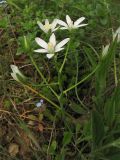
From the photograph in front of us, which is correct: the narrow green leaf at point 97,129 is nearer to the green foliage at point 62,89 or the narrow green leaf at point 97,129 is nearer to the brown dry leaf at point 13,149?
the green foliage at point 62,89

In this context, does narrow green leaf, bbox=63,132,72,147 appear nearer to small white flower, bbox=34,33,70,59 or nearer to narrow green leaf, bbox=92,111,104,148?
narrow green leaf, bbox=92,111,104,148

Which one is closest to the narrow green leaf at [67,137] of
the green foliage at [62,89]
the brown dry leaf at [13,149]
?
the green foliage at [62,89]

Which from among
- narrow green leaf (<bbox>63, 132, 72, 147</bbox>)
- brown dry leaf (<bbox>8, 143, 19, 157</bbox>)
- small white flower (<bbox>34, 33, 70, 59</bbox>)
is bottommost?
brown dry leaf (<bbox>8, 143, 19, 157</bbox>)

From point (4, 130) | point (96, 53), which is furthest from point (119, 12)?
point (4, 130)

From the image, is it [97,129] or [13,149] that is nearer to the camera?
[97,129]

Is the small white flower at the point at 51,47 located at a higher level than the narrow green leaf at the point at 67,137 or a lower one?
higher

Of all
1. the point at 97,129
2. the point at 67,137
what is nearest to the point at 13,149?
the point at 67,137

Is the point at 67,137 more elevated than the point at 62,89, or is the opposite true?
the point at 62,89

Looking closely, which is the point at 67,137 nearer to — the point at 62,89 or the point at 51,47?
the point at 62,89

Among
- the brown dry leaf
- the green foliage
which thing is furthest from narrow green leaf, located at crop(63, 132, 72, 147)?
the brown dry leaf
